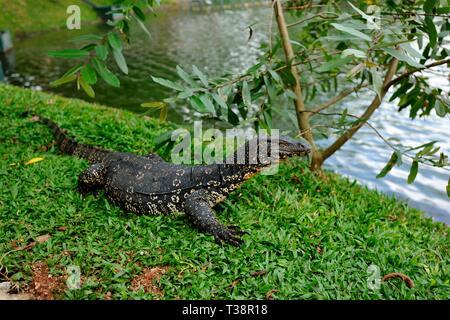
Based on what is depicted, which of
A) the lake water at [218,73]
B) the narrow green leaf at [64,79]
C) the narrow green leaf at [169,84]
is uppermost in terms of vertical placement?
the narrow green leaf at [64,79]

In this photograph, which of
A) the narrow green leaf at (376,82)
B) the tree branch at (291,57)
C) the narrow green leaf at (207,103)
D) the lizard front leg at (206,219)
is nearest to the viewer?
the narrow green leaf at (376,82)

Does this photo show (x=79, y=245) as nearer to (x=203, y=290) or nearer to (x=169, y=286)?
(x=169, y=286)

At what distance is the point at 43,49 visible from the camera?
2112 cm

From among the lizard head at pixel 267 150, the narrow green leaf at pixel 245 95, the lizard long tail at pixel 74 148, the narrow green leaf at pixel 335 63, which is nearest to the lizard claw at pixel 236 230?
the lizard head at pixel 267 150

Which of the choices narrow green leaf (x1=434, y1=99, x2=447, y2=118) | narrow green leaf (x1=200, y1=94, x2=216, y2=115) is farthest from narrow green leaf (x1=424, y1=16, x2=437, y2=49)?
narrow green leaf (x1=200, y1=94, x2=216, y2=115)

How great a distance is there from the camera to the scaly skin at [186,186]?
145 inches

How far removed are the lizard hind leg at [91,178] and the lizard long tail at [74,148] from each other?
1.47 feet

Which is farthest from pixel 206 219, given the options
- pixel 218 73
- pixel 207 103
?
pixel 218 73

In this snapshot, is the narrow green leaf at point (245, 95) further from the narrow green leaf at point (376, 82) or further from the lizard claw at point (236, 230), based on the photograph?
the narrow green leaf at point (376, 82)

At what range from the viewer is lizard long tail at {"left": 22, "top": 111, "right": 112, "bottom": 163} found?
16.8 feet

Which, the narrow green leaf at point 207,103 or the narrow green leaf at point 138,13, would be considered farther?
the narrow green leaf at point 207,103

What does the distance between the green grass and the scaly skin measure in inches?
4.6

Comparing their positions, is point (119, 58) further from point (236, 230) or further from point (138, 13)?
point (236, 230)

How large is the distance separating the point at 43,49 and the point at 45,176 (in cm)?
1858
